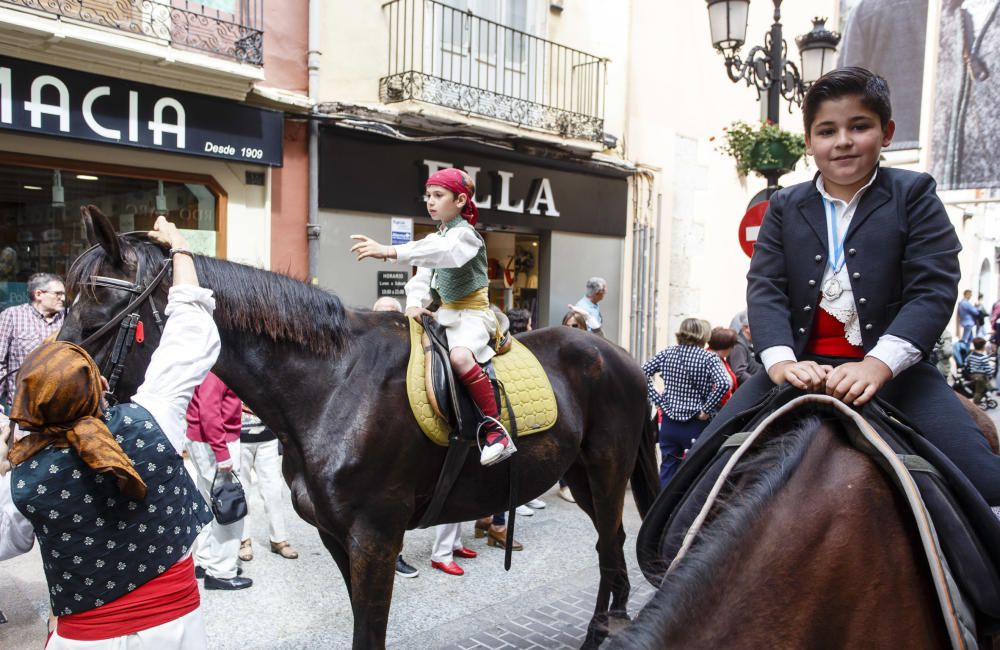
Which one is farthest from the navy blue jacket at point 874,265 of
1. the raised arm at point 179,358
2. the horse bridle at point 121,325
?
the horse bridle at point 121,325

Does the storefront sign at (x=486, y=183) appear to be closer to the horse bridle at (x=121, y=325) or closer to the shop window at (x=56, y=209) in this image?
the shop window at (x=56, y=209)

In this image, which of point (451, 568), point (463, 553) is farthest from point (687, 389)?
point (451, 568)

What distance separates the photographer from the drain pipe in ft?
30.1

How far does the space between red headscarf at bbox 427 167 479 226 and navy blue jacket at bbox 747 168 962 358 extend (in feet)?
5.69

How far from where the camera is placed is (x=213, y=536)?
515 centimetres

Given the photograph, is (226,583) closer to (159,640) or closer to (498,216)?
(159,640)

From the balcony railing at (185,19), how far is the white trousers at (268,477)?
193 inches

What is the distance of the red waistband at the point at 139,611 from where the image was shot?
7.24ft

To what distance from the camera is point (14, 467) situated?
2.15m

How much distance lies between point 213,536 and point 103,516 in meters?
3.27

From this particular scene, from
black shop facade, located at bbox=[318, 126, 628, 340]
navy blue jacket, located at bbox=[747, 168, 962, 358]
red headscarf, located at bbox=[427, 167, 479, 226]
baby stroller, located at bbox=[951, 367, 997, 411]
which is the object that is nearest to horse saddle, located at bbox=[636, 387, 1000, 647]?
navy blue jacket, located at bbox=[747, 168, 962, 358]

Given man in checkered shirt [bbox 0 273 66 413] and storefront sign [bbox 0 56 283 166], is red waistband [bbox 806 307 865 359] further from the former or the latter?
storefront sign [bbox 0 56 283 166]

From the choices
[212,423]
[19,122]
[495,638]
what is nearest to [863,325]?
[495,638]

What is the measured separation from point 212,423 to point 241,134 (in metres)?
4.85
